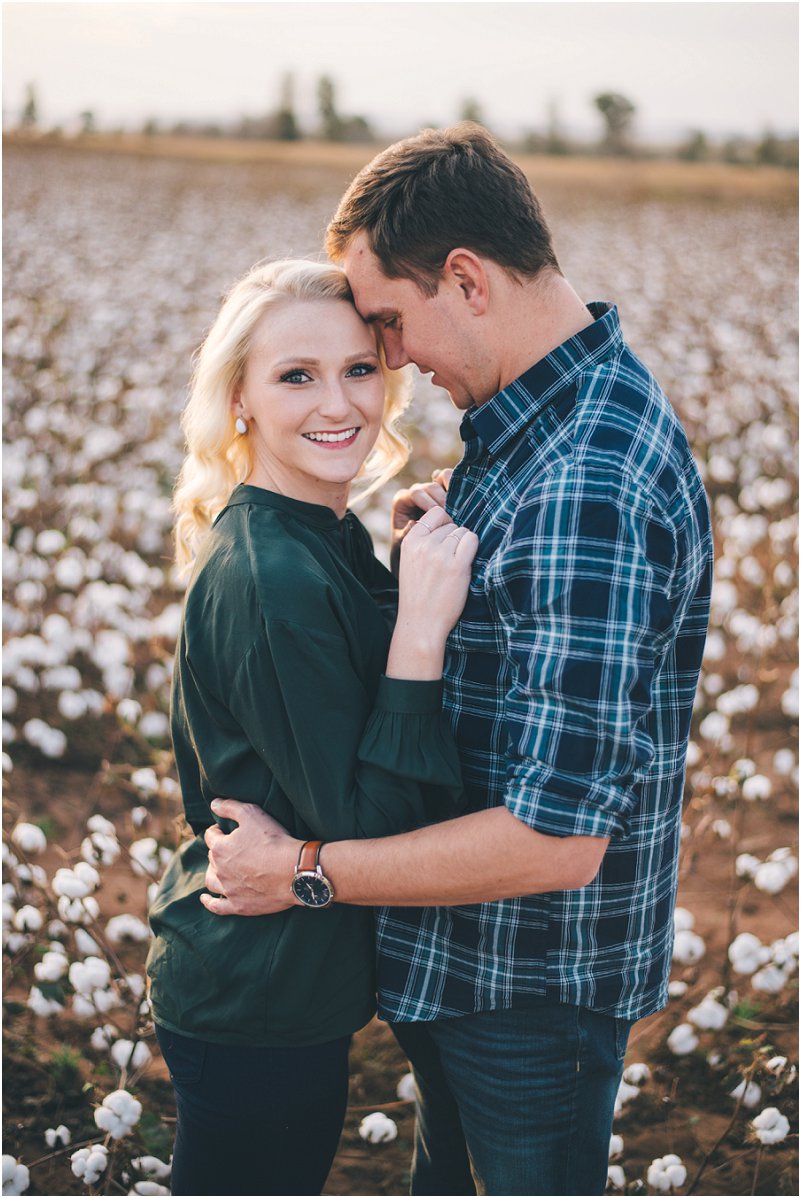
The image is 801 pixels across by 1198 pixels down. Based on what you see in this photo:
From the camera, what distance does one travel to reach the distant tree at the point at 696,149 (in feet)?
143

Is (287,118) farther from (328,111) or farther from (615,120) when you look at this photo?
(615,120)

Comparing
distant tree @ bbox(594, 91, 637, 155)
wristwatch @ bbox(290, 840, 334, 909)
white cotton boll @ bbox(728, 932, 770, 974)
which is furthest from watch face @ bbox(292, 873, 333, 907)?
distant tree @ bbox(594, 91, 637, 155)

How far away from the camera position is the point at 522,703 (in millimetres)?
1793

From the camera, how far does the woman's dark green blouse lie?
1.95 metres

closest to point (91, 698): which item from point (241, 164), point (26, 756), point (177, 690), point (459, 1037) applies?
point (26, 756)

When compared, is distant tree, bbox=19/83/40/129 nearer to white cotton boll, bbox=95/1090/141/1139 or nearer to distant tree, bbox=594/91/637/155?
distant tree, bbox=594/91/637/155

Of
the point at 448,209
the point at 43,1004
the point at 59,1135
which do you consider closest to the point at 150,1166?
the point at 59,1135

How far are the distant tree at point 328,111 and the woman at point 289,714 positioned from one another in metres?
47.9

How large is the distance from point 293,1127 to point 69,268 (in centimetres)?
1557

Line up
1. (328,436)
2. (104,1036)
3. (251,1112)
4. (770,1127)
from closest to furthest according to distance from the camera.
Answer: (251,1112), (328,436), (770,1127), (104,1036)

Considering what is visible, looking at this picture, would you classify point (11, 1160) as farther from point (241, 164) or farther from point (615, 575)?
point (241, 164)

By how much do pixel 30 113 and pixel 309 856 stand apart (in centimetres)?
3263

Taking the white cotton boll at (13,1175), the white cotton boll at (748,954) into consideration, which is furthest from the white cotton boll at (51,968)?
the white cotton boll at (748,954)

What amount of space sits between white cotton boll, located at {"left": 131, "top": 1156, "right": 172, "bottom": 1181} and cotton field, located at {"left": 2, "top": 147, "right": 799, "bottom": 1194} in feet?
0.04
